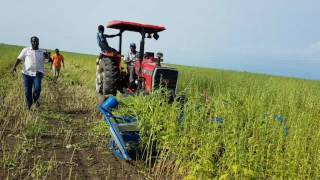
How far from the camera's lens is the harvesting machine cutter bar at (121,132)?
5145mm

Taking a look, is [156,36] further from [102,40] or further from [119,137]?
[119,137]

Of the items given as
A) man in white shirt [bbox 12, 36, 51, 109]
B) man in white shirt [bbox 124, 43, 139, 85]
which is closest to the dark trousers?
man in white shirt [bbox 12, 36, 51, 109]

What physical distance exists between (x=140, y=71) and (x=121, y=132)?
311cm

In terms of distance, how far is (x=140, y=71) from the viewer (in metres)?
8.38

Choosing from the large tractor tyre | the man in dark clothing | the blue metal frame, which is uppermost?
the man in dark clothing

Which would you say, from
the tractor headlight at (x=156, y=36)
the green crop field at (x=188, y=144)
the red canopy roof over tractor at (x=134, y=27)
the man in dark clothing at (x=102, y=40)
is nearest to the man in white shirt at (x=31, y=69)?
the man in dark clothing at (x=102, y=40)

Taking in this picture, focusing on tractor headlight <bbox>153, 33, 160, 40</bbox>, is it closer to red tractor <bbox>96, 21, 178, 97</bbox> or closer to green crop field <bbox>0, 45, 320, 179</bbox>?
red tractor <bbox>96, 21, 178, 97</bbox>

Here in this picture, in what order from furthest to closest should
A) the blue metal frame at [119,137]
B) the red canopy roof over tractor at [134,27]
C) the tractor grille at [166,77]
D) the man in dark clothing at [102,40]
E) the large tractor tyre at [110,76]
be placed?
the man in dark clothing at [102,40] < the large tractor tyre at [110,76] < the red canopy roof over tractor at [134,27] < the tractor grille at [166,77] < the blue metal frame at [119,137]

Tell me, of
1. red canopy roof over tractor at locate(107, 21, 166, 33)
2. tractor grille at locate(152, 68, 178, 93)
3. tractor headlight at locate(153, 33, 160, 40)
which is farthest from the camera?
tractor headlight at locate(153, 33, 160, 40)

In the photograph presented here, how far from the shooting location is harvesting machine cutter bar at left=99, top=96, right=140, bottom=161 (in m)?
5.14

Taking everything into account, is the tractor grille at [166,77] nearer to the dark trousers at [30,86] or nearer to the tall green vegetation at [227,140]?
the tall green vegetation at [227,140]

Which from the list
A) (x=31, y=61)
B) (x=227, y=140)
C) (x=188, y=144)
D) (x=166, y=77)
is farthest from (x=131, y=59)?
(x=227, y=140)

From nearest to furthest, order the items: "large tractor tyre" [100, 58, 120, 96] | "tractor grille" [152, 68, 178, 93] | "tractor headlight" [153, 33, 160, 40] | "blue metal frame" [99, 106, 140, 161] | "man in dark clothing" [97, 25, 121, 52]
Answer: "blue metal frame" [99, 106, 140, 161], "tractor grille" [152, 68, 178, 93], "large tractor tyre" [100, 58, 120, 96], "tractor headlight" [153, 33, 160, 40], "man in dark clothing" [97, 25, 121, 52]

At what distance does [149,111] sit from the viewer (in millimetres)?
5590
